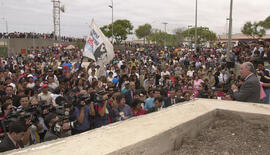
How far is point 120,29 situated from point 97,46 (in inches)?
2177

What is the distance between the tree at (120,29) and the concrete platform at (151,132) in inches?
2387

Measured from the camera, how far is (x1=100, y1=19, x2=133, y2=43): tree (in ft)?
206

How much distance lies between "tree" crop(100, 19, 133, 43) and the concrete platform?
199 ft

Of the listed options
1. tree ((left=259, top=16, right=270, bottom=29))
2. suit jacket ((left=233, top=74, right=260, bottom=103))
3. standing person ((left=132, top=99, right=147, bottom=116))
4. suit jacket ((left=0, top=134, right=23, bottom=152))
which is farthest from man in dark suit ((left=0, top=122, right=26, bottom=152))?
tree ((left=259, top=16, right=270, bottom=29))

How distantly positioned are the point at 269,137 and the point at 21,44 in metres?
43.4

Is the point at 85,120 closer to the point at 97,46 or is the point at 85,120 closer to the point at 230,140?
the point at 230,140

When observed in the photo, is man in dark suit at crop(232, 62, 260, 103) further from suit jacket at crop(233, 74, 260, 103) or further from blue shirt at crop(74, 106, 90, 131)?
blue shirt at crop(74, 106, 90, 131)

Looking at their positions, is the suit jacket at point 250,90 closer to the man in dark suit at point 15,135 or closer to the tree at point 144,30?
the man in dark suit at point 15,135

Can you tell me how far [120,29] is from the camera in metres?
62.8

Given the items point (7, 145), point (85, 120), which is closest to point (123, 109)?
point (85, 120)

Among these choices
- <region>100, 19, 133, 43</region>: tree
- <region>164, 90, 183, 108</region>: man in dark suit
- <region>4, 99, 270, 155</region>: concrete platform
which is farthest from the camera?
<region>100, 19, 133, 43</region>: tree

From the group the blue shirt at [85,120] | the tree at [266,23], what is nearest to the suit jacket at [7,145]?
the blue shirt at [85,120]

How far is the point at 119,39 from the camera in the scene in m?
65.9

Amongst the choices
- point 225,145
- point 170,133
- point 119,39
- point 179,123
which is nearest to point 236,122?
point 225,145
